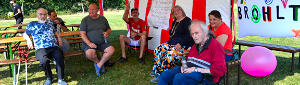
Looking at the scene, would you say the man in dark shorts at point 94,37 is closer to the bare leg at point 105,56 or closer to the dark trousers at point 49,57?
the bare leg at point 105,56

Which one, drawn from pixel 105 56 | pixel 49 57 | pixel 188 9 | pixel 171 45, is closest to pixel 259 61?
pixel 171 45

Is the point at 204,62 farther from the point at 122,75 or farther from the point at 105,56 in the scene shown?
the point at 105,56

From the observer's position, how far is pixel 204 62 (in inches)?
89.6

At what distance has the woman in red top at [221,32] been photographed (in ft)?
9.16

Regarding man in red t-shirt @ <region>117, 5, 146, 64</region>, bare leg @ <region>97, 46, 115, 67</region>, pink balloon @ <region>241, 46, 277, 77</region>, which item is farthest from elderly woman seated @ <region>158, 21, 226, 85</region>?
man in red t-shirt @ <region>117, 5, 146, 64</region>

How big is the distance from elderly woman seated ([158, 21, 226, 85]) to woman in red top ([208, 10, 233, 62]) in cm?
58

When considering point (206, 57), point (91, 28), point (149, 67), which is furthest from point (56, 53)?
point (206, 57)

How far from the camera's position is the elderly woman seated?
7.16 feet

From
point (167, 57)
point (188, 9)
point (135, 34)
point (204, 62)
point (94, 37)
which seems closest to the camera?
point (204, 62)

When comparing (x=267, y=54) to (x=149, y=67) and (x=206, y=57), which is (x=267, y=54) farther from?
(x=149, y=67)

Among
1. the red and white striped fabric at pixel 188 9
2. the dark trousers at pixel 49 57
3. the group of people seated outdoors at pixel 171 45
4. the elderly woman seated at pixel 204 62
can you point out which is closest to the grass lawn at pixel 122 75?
the group of people seated outdoors at pixel 171 45

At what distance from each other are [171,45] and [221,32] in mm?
839

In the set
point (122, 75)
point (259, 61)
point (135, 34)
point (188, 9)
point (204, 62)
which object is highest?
point (188, 9)

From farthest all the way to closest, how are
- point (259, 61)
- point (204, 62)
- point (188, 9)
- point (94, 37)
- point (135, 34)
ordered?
point (135, 34), point (188, 9), point (94, 37), point (259, 61), point (204, 62)
